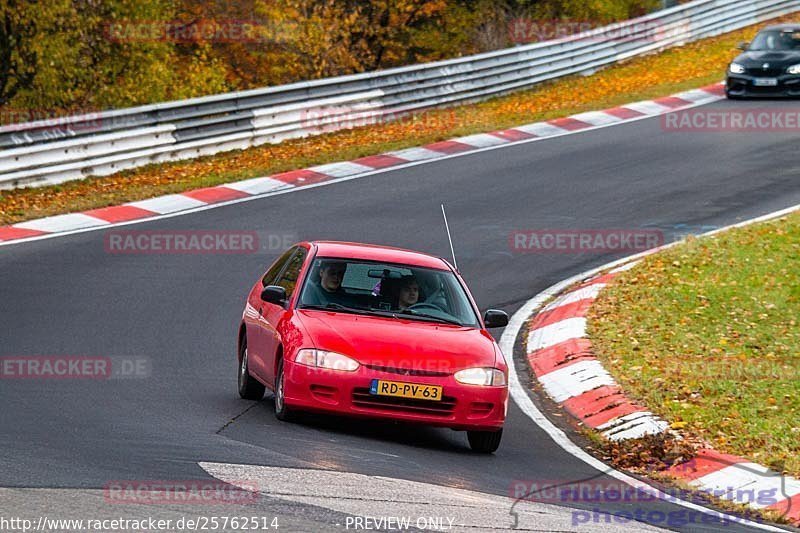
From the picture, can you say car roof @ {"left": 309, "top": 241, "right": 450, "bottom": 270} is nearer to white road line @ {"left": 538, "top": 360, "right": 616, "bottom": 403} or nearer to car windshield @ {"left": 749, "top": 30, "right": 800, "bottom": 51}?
white road line @ {"left": 538, "top": 360, "right": 616, "bottom": 403}

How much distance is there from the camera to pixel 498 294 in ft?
49.8

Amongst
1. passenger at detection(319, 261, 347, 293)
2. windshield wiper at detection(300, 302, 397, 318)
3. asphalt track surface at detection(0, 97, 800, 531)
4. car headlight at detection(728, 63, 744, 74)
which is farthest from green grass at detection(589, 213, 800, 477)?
car headlight at detection(728, 63, 744, 74)

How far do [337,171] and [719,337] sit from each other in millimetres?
9289

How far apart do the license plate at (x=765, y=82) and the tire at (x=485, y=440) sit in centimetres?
1818

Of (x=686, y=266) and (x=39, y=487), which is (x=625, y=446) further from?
(x=686, y=266)

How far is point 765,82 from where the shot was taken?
26.0 metres

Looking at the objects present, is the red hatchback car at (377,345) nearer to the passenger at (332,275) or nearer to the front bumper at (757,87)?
the passenger at (332,275)

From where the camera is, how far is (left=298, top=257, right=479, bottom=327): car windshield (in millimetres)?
10188

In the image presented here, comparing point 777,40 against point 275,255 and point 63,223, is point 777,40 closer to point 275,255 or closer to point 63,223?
point 275,255

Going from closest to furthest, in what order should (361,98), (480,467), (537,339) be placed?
(480,467) < (537,339) < (361,98)

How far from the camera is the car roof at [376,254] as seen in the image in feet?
35.0

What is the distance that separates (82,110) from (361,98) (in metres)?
5.80

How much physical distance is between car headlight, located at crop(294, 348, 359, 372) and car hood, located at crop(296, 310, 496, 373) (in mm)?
39

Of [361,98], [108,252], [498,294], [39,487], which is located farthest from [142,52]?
[39,487]
